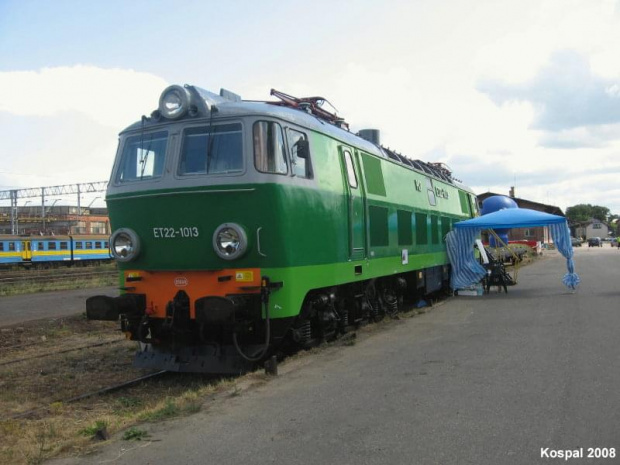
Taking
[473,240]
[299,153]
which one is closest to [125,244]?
[299,153]

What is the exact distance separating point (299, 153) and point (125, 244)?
2656mm

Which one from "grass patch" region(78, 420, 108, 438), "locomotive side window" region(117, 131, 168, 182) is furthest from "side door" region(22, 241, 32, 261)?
"grass patch" region(78, 420, 108, 438)

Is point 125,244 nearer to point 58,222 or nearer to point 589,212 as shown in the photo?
point 58,222

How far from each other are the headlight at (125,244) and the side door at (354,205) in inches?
127

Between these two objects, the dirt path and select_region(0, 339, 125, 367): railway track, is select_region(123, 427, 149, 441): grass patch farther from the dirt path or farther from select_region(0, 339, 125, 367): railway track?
the dirt path

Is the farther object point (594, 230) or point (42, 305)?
point (594, 230)

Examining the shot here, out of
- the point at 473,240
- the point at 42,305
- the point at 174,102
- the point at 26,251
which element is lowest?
the point at 42,305

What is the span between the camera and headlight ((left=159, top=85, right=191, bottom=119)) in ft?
24.5

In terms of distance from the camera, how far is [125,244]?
7.79 metres

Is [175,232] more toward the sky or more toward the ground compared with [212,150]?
more toward the ground

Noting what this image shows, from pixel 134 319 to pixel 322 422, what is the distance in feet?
11.7

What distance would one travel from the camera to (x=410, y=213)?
496 inches

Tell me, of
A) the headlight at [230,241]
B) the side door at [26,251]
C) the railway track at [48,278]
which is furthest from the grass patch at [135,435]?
the side door at [26,251]

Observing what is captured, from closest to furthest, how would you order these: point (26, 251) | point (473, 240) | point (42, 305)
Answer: point (42, 305) → point (473, 240) → point (26, 251)
